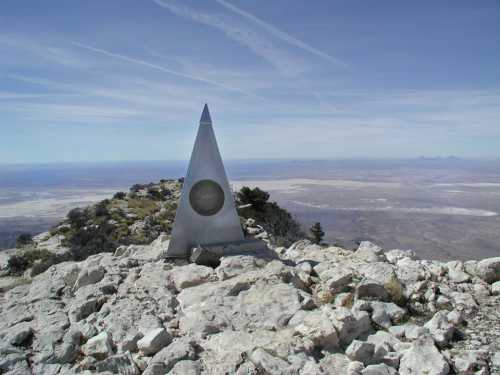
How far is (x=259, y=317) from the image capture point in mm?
7832

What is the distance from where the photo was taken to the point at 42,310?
923 centimetres

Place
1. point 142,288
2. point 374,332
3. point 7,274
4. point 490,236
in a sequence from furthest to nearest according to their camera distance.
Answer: point 490,236 < point 7,274 < point 142,288 < point 374,332

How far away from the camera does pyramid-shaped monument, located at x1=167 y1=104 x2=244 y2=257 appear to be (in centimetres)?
1269

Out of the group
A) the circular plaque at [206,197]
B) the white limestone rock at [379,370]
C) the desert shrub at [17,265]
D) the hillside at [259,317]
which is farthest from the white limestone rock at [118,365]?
the desert shrub at [17,265]

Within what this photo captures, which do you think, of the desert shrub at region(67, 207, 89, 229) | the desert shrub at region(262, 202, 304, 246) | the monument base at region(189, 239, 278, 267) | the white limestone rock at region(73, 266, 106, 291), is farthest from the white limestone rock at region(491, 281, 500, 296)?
the desert shrub at region(67, 207, 89, 229)

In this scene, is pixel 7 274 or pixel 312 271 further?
pixel 7 274

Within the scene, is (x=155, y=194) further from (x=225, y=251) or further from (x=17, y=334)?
(x=17, y=334)

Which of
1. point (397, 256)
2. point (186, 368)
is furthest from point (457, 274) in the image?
A: point (186, 368)

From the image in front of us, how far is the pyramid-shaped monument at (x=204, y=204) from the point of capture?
12688mm

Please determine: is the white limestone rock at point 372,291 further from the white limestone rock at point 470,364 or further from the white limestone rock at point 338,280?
the white limestone rock at point 470,364

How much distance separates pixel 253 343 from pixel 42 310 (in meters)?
5.63

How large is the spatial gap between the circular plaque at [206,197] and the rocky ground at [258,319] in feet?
7.54

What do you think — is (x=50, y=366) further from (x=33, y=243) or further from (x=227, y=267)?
(x=33, y=243)

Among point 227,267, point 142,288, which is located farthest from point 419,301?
point 142,288
